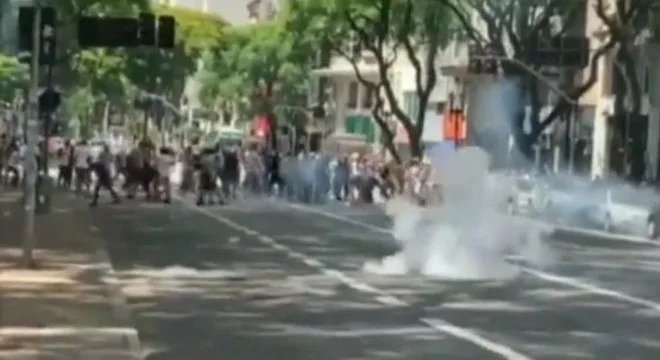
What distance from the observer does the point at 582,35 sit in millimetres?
68375

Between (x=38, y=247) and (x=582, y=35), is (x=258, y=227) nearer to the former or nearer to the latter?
(x=38, y=247)

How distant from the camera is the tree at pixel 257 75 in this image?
96.2 m

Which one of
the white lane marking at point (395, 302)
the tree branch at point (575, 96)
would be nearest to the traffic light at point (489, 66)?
the tree branch at point (575, 96)

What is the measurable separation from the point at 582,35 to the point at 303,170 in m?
15.3

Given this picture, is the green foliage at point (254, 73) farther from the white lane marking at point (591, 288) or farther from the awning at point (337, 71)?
the white lane marking at point (591, 288)

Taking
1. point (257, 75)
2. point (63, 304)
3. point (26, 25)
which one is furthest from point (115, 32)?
point (257, 75)

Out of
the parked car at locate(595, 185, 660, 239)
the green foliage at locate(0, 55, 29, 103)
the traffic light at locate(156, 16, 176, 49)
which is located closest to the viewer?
the traffic light at locate(156, 16, 176, 49)

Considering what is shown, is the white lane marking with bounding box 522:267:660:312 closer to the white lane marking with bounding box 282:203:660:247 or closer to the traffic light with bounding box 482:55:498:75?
the white lane marking with bounding box 282:203:660:247

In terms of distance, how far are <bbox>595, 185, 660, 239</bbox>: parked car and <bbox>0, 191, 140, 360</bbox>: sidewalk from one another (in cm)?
1763

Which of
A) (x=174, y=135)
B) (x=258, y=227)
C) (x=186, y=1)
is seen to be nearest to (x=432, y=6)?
(x=258, y=227)

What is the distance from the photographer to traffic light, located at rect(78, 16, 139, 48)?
22.7m

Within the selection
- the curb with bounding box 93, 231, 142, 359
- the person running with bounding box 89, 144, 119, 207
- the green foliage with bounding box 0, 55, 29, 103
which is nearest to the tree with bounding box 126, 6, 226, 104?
the green foliage with bounding box 0, 55, 29, 103

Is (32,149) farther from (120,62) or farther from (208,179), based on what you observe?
(120,62)

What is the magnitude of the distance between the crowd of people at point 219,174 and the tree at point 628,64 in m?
6.63
